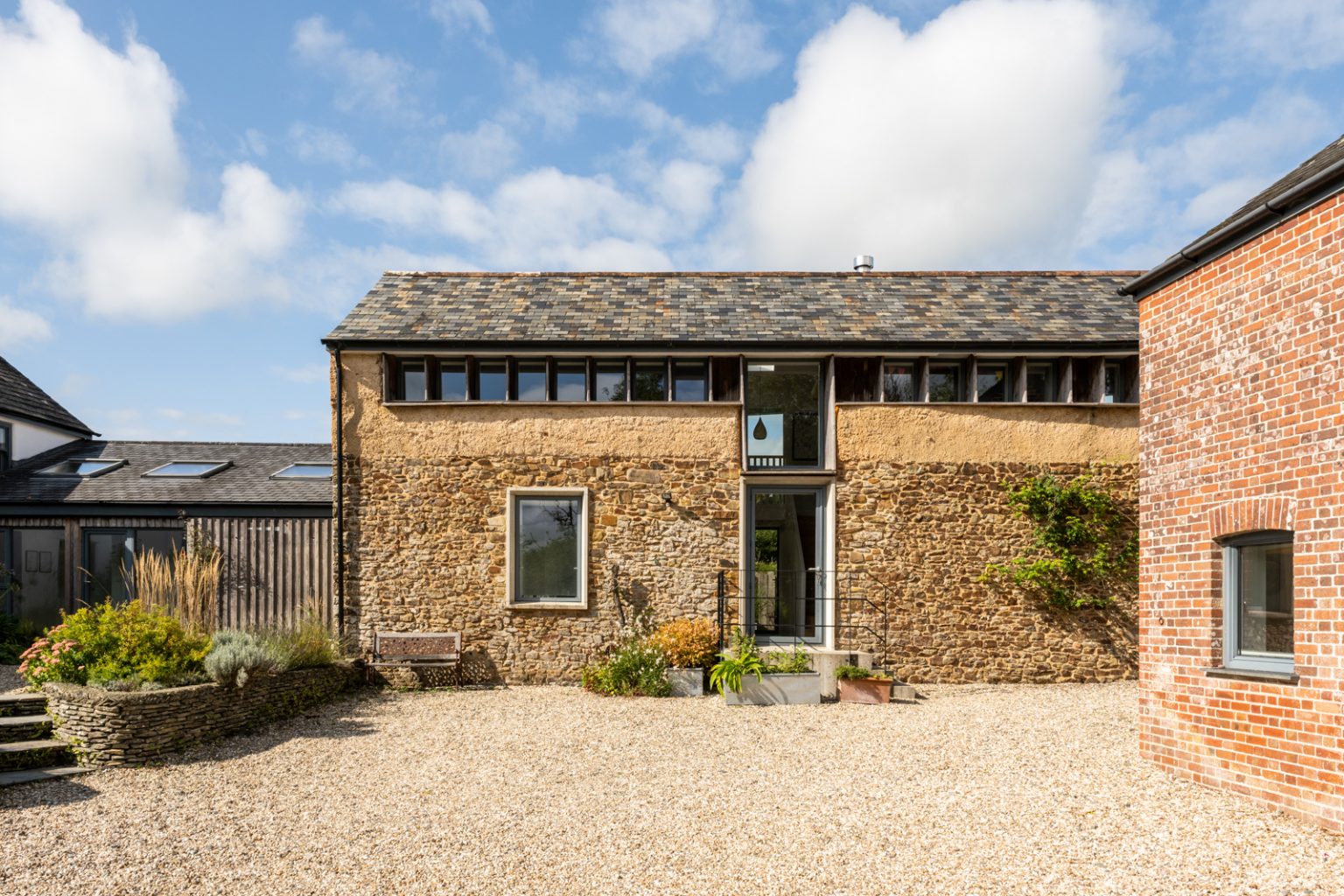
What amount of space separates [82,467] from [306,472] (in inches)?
173

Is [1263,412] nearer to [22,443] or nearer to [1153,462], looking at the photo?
[1153,462]

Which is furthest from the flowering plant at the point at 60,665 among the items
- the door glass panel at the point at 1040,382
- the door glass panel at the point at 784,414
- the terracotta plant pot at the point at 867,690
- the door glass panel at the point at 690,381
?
the door glass panel at the point at 1040,382

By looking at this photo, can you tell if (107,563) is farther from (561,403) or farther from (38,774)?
(561,403)

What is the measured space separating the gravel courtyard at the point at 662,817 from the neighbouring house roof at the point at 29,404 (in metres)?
12.0

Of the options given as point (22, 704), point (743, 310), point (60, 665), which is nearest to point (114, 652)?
point (60, 665)

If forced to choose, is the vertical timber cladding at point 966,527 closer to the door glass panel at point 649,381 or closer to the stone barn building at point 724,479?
the stone barn building at point 724,479

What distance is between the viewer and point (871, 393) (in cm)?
1230

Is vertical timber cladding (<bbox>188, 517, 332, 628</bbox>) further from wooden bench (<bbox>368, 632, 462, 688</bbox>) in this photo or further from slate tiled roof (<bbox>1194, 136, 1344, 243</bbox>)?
slate tiled roof (<bbox>1194, 136, 1344, 243</bbox>)

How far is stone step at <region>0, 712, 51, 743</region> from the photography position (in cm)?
764

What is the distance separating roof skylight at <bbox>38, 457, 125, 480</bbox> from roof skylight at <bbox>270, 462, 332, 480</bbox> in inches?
130

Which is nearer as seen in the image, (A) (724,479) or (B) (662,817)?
(B) (662,817)

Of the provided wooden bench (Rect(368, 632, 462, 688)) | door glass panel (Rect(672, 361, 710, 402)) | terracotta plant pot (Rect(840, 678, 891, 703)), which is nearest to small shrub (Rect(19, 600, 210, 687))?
wooden bench (Rect(368, 632, 462, 688))

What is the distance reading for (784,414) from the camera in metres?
12.4

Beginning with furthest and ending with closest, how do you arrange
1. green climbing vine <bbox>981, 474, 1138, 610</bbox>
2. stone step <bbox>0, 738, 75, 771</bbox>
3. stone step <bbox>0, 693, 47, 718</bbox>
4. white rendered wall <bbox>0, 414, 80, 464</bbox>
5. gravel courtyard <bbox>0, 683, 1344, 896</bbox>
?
white rendered wall <bbox>0, 414, 80, 464</bbox>
green climbing vine <bbox>981, 474, 1138, 610</bbox>
stone step <bbox>0, 693, 47, 718</bbox>
stone step <bbox>0, 738, 75, 771</bbox>
gravel courtyard <bbox>0, 683, 1344, 896</bbox>
